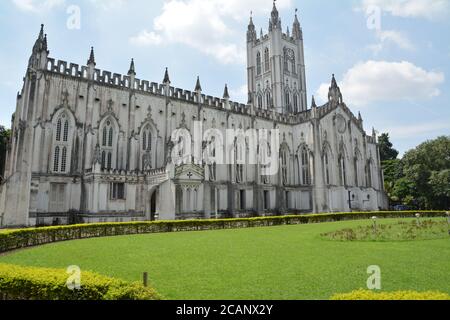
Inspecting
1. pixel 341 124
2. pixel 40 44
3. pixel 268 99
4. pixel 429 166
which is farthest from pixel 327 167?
pixel 40 44

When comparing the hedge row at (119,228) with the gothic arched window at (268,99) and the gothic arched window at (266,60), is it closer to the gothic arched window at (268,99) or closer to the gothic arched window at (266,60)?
the gothic arched window at (268,99)

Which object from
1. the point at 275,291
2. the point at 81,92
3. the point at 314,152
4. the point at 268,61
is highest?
the point at 268,61

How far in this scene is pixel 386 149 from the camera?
259ft

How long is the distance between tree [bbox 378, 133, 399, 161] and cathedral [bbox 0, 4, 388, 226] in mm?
29627

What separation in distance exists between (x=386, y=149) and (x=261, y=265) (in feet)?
260

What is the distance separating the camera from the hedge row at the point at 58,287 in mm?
5508

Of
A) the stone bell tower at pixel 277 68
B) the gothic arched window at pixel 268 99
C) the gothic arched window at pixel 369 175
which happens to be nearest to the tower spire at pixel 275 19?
the stone bell tower at pixel 277 68

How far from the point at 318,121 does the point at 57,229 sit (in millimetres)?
37431

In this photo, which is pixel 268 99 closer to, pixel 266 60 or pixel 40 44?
pixel 266 60

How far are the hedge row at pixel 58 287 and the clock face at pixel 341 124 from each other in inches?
1916

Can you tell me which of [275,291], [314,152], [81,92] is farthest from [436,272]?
[314,152]

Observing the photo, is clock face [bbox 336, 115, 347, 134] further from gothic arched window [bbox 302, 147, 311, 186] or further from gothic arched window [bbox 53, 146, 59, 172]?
gothic arched window [bbox 53, 146, 59, 172]
